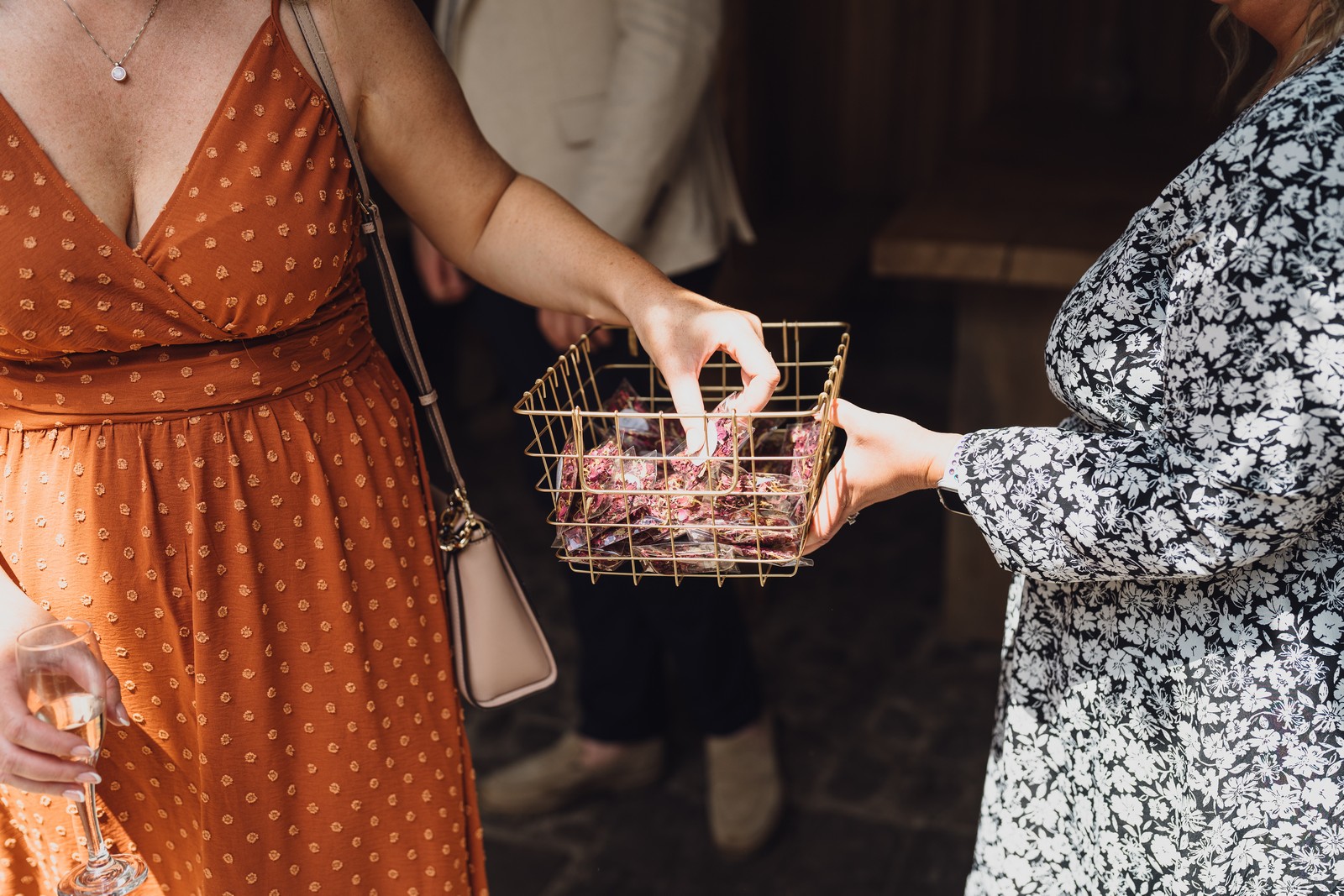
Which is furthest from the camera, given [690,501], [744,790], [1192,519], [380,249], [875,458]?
[744,790]

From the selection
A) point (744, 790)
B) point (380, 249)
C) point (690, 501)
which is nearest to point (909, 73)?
point (744, 790)

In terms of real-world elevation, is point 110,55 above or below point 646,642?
above

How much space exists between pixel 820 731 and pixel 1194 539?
220cm

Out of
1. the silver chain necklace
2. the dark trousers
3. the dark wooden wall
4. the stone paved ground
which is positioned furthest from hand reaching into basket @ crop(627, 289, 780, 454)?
the dark wooden wall

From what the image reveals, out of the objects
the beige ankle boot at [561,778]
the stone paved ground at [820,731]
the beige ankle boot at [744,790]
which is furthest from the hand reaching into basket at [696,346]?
the beige ankle boot at [561,778]

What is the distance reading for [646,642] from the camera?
3.05 metres

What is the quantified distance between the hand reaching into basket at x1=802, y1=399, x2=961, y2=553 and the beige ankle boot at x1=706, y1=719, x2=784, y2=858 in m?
1.63

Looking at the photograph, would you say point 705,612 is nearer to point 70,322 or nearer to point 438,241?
point 438,241

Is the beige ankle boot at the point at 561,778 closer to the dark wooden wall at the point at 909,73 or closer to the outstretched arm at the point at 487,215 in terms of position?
the outstretched arm at the point at 487,215

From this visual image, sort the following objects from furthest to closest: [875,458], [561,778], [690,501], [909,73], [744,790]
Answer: [909,73] → [561,778] → [744,790] → [875,458] → [690,501]

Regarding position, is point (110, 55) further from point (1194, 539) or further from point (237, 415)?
point (1194, 539)

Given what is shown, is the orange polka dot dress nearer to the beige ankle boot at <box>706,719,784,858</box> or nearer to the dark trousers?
the dark trousers

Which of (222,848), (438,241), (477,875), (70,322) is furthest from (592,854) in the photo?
(70,322)

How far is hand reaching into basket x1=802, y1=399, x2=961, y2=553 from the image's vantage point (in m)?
1.47
